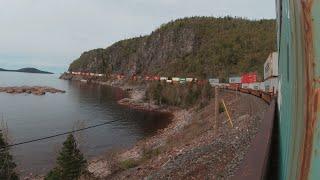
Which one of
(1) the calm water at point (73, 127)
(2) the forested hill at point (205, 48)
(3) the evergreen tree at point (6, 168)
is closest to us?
(3) the evergreen tree at point (6, 168)

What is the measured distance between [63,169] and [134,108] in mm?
53676

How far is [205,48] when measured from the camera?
154000 millimetres

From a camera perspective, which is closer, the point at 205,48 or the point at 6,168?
the point at 6,168

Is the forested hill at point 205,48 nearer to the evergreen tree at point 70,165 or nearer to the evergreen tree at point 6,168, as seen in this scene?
the evergreen tree at point 70,165

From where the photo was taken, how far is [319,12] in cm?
149

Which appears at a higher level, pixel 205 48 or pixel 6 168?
pixel 205 48

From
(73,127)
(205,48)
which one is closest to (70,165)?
(73,127)

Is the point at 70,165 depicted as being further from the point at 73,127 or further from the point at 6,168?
the point at 73,127

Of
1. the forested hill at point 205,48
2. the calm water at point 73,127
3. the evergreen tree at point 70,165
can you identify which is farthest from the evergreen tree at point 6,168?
the forested hill at point 205,48

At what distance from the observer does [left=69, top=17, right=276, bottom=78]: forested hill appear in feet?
437

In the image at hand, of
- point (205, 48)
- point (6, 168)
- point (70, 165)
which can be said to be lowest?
point (6, 168)

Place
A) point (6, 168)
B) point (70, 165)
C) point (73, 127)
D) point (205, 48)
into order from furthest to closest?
point (205, 48) → point (73, 127) → point (6, 168) → point (70, 165)

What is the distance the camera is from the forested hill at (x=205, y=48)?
133125mm

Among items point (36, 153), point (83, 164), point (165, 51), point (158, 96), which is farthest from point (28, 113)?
point (165, 51)
